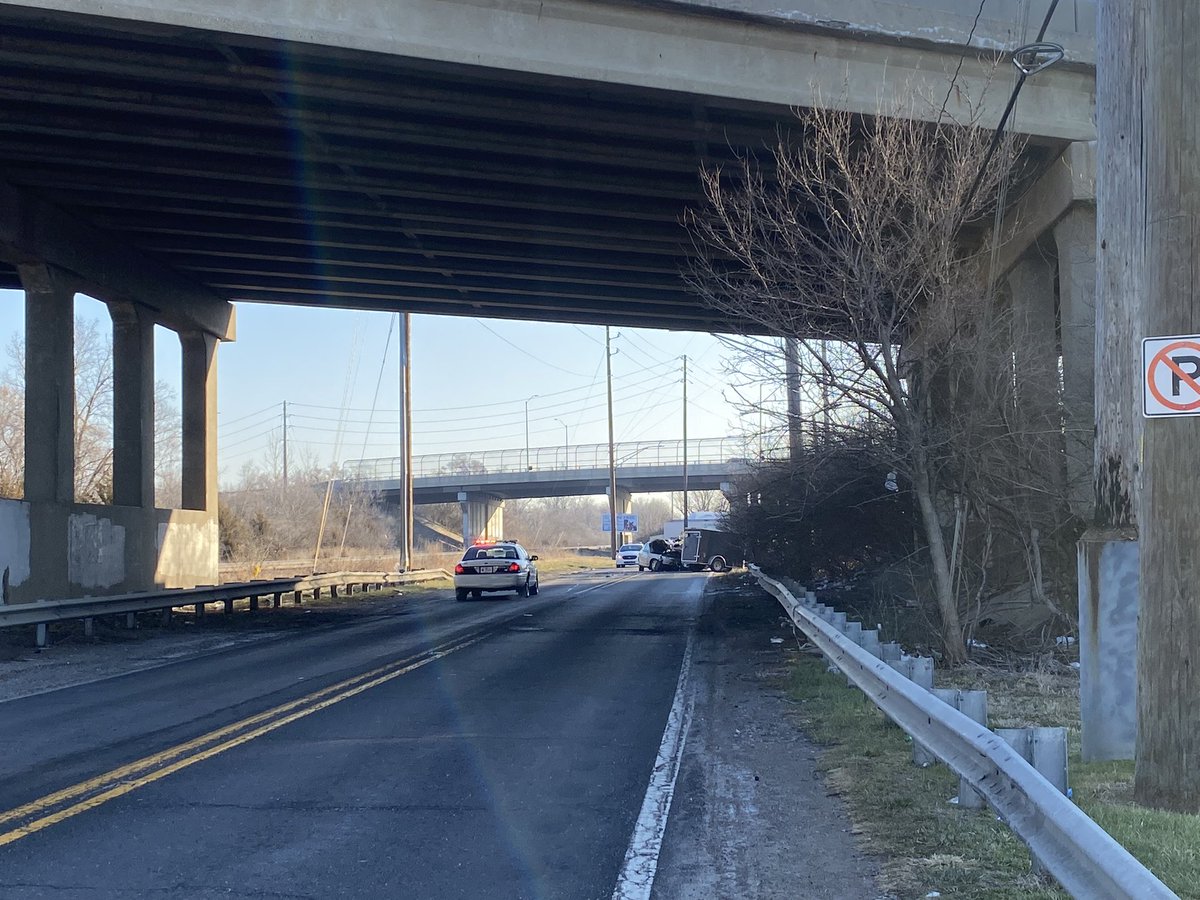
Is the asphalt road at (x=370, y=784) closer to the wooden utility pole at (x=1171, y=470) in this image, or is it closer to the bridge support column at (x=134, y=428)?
the wooden utility pole at (x=1171, y=470)

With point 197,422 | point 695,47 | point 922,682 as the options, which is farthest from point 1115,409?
point 197,422

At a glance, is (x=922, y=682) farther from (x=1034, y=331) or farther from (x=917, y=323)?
Answer: (x=1034, y=331)

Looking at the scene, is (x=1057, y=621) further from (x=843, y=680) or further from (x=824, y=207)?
(x=824, y=207)

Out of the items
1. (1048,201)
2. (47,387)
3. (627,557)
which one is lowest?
(627,557)

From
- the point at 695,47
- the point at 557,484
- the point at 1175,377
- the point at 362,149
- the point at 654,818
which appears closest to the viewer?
the point at 1175,377

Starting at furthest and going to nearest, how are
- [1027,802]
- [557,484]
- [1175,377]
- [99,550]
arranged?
[557,484] < [99,550] < [1175,377] < [1027,802]

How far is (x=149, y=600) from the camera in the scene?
21.2 metres

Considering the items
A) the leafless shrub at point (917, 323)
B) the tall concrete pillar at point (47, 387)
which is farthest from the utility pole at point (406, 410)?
the leafless shrub at point (917, 323)

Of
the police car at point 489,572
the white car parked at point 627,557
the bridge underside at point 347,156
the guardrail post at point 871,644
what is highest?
the bridge underside at point 347,156

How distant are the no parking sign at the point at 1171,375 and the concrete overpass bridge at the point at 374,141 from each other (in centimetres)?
931

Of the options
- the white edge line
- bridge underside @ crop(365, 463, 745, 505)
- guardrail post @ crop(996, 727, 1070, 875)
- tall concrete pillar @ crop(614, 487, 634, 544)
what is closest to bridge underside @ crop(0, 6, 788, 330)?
the white edge line

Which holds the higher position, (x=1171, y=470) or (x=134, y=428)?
(x=134, y=428)

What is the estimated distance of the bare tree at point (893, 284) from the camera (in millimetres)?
12781

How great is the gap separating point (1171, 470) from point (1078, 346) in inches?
384
